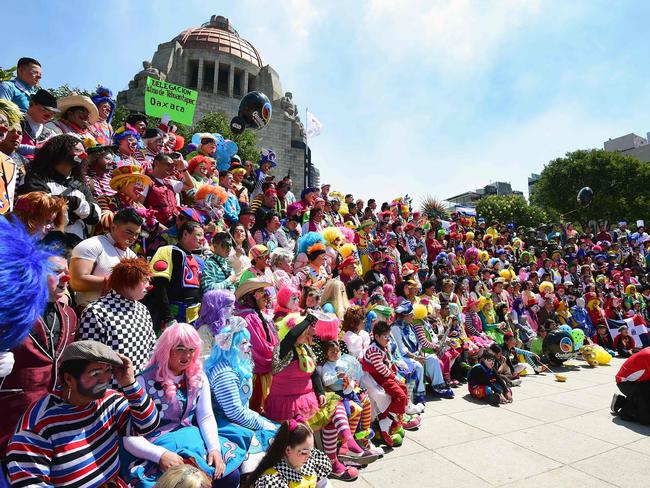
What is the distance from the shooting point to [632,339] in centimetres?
1138

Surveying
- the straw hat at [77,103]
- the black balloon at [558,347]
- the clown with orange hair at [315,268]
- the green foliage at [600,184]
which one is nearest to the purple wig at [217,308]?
the clown with orange hair at [315,268]

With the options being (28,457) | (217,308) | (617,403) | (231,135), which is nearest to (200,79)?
(231,135)

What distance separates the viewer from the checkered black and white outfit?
102 inches

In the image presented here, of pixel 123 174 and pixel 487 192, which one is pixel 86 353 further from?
pixel 487 192

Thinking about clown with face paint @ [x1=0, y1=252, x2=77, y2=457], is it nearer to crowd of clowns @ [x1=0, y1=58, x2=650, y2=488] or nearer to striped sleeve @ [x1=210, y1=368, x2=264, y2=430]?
crowd of clowns @ [x1=0, y1=58, x2=650, y2=488]

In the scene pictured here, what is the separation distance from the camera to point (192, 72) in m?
41.6

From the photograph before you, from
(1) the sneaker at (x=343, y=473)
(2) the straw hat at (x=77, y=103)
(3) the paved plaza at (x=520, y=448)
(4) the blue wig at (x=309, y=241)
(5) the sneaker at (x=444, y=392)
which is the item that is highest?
(2) the straw hat at (x=77, y=103)

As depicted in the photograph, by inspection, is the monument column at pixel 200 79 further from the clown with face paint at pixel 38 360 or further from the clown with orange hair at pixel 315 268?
the clown with face paint at pixel 38 360

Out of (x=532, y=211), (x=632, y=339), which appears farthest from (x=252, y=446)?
(x=532, y=211)

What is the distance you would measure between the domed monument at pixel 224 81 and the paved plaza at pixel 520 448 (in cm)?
3453

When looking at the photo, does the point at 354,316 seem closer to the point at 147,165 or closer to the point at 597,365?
the point at 147,165

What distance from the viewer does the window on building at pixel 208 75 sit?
1630 inches

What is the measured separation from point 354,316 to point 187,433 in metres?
2.83

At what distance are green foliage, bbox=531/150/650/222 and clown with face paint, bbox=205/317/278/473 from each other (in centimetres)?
4119
